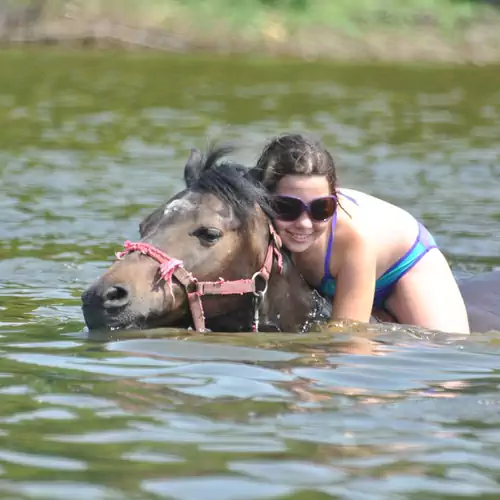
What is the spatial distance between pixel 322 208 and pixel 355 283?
460mm

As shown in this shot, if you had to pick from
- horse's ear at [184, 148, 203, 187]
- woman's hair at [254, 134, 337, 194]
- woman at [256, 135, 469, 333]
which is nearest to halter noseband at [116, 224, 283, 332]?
woman at [256, 135, 469, 333]

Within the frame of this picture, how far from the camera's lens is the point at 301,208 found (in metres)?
6.76

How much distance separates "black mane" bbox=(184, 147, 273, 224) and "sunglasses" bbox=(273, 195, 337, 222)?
5cm

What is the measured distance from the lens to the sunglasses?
22.2 ft

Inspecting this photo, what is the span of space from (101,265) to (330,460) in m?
5.68

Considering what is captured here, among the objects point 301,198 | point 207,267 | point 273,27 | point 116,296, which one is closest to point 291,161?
point 301,198

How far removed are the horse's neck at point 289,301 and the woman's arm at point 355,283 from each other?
0.53 feet

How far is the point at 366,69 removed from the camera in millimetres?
29016

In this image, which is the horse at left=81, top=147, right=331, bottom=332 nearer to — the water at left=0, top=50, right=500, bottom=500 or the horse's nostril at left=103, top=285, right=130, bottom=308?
the horse's nostril at left=103, top=285, right=130, bottom=308

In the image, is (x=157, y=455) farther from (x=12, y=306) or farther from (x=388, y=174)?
(x=388, y=174)

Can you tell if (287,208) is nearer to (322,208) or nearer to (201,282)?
(322,208)

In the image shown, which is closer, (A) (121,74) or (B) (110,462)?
(B) (110,462)

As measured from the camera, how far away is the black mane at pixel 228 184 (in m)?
6.68

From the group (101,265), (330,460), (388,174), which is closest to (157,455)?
(330,460)
